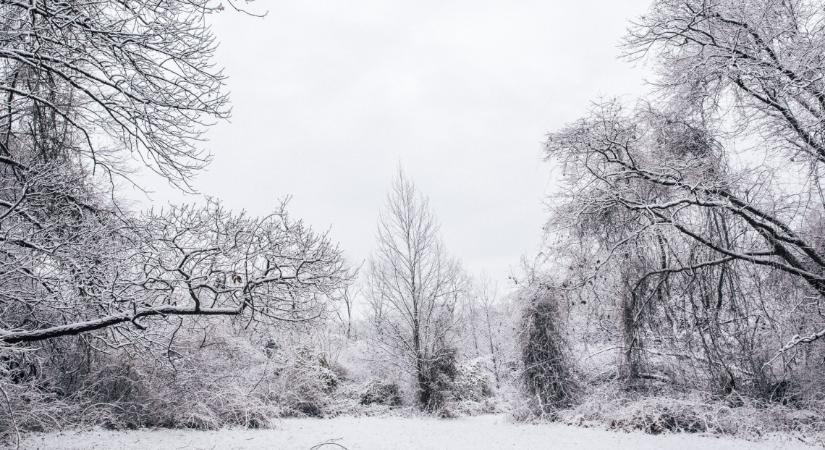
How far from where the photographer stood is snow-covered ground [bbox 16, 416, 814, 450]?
7934 millimetres

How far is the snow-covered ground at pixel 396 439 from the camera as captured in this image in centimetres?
793

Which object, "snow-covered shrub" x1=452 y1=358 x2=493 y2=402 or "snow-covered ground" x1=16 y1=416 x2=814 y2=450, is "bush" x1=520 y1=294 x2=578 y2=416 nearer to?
"snow-covered ground" x1=16 y1=416 x2=814 y2=450

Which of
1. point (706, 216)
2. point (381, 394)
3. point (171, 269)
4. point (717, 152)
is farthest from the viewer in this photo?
point (381, 394)

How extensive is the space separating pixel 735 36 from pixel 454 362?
39.9ft

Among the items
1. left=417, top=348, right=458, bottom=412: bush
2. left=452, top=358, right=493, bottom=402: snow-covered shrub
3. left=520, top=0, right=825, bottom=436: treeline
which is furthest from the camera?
left=452, top=358, right=493, bottom=402: snow-covered shrub

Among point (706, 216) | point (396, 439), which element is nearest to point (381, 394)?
point (396, 439)

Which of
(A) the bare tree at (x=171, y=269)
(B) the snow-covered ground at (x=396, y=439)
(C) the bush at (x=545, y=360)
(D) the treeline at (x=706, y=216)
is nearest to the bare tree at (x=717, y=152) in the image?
(D) the treeline at (x=706, y=216)

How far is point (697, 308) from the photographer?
396 inches

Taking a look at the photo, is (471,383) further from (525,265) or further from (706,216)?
(706,216)

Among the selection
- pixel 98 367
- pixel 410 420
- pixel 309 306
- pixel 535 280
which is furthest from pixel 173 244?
pixel 410 420

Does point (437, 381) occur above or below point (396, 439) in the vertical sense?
above

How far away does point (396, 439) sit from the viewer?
10.2 meters

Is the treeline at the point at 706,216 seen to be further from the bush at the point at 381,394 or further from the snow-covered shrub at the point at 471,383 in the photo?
the bush at the point at 381,394

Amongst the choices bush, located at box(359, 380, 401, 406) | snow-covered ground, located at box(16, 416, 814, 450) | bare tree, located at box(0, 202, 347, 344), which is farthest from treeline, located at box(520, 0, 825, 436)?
bush, located at box(359, 380, 401, 406)
